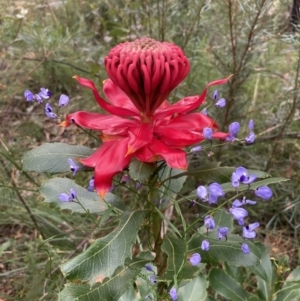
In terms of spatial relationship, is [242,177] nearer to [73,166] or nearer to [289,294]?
[73,166]

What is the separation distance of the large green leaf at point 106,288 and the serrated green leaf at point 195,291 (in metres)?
0.27

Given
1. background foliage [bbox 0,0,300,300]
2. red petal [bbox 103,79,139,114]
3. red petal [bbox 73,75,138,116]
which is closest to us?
red petal [bbox 73,75,138,116]

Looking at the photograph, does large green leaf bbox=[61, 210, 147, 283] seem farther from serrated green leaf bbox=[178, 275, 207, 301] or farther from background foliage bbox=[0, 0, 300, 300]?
background foliage bbox=[0, 0, 300, 300]

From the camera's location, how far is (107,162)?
883 mm

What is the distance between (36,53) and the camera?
2.09 meters

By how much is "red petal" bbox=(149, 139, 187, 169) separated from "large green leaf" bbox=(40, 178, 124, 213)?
274mm

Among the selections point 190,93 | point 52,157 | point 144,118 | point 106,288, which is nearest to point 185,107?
point 144,118

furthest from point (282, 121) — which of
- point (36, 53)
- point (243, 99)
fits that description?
point (36, 53)

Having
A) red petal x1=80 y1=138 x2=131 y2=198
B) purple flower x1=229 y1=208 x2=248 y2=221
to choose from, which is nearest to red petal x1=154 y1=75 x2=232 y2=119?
red petal x1=80 y1=138 x2=131 y2=198

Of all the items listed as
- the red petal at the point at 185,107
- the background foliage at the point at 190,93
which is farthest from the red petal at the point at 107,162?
the background foliage at the point at 190,93

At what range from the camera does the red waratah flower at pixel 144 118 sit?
85cm

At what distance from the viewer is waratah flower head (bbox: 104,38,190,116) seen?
849 mm

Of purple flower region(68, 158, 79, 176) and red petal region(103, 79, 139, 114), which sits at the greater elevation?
red petal region(103, 79, 139, 114)

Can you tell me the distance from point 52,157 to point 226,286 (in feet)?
2.10
